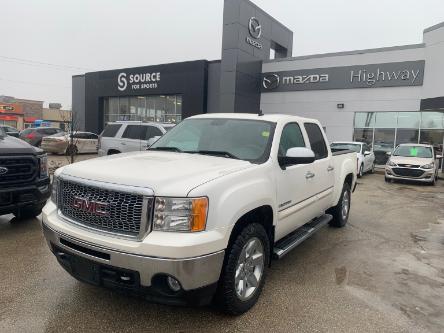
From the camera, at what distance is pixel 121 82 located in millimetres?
28156

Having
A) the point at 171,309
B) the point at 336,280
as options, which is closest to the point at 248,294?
the point at 171,309

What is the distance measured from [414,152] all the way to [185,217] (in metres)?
14.3

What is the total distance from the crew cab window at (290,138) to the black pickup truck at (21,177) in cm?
363

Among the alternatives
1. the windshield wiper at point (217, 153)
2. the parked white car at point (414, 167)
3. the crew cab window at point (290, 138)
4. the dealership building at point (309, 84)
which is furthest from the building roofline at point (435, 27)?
the windshield wiper at point (217, 153)

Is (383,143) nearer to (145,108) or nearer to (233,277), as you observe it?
(145,108)

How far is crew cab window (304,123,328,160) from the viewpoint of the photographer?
4926 millimetres

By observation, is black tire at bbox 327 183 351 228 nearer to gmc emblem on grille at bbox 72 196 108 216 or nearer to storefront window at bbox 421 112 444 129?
gmc emblem on grille at bbox 72 196 108 216

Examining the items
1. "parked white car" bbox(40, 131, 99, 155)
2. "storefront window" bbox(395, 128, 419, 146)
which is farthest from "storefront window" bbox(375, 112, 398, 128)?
"parked white car" bbox(40, 131, 99, 155)

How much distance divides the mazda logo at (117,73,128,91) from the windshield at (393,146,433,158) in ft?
66.9

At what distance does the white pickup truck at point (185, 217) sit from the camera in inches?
106

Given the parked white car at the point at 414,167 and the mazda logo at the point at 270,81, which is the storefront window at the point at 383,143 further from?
the mazda logo at the point at 270,81

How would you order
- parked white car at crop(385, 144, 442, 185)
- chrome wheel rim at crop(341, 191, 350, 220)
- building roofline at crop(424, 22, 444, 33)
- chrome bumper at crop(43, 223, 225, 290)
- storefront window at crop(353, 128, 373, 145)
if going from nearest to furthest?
chrome bumper at crop(43, 223, 225, 290) → chrome wheel rim at crop(341, 191, 350, 220) → parked white car at crop(385, 144, 442, 185) → building roofline at crop(424, 22, 444, 33) → storefront window at crop(353, 128, 373, 145)

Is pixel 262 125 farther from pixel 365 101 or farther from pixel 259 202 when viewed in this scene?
pixel 365 101

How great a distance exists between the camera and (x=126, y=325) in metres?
3.05
